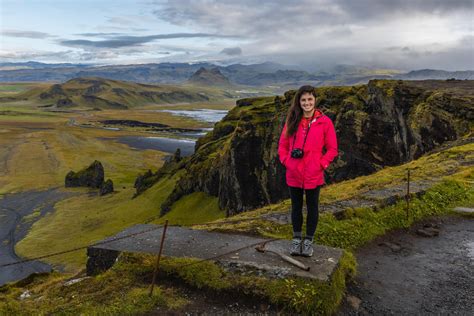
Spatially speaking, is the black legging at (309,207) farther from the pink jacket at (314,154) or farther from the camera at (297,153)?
the camera at (297,153)

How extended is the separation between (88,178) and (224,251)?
115203mm

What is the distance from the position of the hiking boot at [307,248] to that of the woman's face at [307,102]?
3.25 metres

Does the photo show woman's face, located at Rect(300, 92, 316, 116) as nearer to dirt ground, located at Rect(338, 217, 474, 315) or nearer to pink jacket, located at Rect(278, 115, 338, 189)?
pink jacket, located at Rect(278, 115, 338, 189)

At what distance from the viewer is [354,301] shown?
9.30 m

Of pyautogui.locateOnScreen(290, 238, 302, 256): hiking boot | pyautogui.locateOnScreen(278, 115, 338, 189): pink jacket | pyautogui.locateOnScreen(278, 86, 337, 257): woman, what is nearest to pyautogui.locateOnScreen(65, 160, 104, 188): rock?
pyautogui.locateOnScreen(290, 238, 302, 256): hiking boot

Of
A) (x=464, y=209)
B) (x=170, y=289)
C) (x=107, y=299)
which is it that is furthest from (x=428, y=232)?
(x=107, y=299)

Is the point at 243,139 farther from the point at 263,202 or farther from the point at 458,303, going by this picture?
the point at 458,303

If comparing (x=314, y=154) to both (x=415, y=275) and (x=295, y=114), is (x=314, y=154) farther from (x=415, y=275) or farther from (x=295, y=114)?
(x=415, y=275)

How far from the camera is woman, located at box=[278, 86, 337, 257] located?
9.68 meters

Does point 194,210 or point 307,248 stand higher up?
point 307,248

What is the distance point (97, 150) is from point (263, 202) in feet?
431

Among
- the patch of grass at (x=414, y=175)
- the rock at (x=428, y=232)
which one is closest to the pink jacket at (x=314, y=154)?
the rock at (x=428, y=232)

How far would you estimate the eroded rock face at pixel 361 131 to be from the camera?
38.9 m

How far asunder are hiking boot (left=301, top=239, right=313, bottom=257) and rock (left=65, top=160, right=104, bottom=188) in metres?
115
